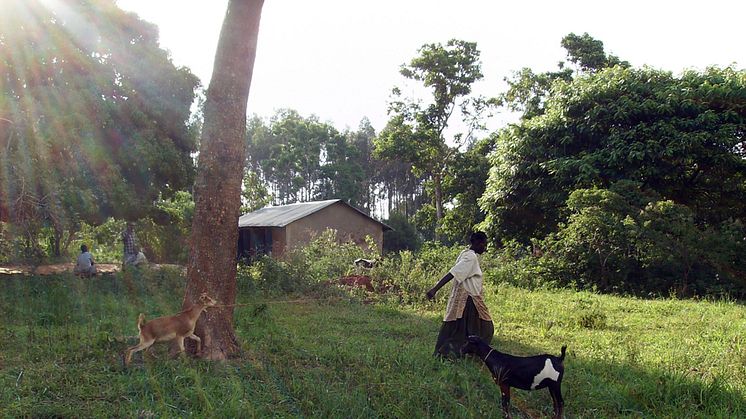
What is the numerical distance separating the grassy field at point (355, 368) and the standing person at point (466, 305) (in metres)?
0.30

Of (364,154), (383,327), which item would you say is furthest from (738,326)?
(364,154)

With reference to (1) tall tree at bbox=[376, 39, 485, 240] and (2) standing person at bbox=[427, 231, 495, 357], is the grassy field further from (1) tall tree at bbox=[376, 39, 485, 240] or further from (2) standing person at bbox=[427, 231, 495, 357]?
(1) tall tree at bbox=[376, 39, 485, 240]

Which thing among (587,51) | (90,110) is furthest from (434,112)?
(90,110)

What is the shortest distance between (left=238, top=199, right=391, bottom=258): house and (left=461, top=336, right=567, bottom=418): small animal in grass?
18767mm

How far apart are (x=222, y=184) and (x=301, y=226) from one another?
710 inches

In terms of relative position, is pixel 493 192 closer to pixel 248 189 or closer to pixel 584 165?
pixel 584 165

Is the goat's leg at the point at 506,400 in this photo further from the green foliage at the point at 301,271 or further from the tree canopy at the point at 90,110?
the tree canopy at the point at 90,110

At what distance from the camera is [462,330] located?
6.47 m

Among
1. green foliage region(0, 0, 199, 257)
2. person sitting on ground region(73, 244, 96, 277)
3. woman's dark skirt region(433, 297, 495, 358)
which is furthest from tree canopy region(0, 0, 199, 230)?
woman's dark skirt region(433, 297, 495, 358)

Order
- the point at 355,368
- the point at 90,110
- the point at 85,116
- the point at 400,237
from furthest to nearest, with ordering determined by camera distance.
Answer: the point at 400,237
the point at 90,110
the point at 85,116
the point at 355,368

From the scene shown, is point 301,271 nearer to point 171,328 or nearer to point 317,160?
point 171,328

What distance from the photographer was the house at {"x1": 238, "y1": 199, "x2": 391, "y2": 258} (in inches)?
951

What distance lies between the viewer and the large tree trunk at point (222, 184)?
6430 mm

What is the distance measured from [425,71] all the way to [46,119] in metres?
19.6
